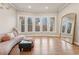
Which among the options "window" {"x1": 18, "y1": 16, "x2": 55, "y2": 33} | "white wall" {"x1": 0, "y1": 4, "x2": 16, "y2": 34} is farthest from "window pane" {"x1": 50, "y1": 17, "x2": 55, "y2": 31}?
"white wall" {"x1": 0, "y1": 4, "x2": 16, "y2": 34}

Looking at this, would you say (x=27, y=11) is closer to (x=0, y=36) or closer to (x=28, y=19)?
(x=28, y=19)

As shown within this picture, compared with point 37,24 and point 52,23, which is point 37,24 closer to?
point 37,24

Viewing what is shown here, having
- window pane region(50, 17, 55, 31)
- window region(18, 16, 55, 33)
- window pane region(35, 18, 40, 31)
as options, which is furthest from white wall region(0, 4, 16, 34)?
window pane region(50, 17, 55, 31)

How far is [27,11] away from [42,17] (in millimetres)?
336

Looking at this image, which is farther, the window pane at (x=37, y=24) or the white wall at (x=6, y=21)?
the white wall at (x=6, y=21)

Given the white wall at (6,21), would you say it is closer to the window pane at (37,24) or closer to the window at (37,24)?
the window at (37,24)

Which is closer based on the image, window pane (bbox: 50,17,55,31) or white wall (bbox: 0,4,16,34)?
window pane (bbox: 50,17,55,31)

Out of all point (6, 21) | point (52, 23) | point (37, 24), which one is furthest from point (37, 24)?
point (6, 21)

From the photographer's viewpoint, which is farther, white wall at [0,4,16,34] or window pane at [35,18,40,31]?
white wall at [0,4,16,34]

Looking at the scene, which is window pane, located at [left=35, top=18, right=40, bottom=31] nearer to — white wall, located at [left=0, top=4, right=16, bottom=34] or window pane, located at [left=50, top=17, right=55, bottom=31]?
window pane, located at [left=50, top=17, right=55, bottom=31]

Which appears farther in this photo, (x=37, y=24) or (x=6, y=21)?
(x=6, y=21)

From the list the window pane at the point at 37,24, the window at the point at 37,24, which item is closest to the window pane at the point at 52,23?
the window at the point at 37,24

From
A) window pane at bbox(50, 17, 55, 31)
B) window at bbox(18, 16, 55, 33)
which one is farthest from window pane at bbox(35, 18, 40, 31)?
window pane at bbox(50, 17, 55, 31)
